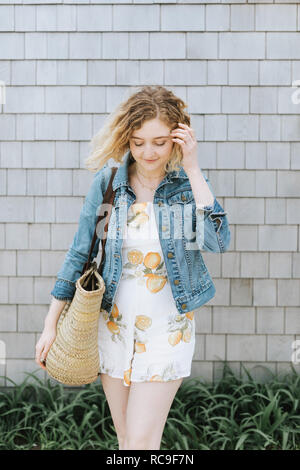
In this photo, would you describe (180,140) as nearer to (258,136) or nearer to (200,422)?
(258,136)

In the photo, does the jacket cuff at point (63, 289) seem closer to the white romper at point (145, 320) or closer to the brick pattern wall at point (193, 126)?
the white romper at point (145, 320)

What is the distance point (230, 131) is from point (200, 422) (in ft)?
6.26

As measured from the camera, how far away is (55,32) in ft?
9.81

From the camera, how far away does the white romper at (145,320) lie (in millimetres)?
1740

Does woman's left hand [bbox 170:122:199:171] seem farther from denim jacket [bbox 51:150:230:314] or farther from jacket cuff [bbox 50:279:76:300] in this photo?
jacket cuff [bbox 50:279:76:300]

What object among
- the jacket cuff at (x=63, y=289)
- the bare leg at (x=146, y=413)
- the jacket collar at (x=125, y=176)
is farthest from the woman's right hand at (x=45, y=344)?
the jacket collar at (x=125, y=176)

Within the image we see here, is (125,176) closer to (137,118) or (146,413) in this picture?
(137,118)

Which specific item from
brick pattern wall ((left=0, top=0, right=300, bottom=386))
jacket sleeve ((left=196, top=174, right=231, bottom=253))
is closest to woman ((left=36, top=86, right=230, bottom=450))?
jacket sleeve ((left=196, top=174, right=231, bottom=253))

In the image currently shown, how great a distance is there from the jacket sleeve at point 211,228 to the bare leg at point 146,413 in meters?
0.54

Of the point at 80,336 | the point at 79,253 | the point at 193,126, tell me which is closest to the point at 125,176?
the point at 79,253

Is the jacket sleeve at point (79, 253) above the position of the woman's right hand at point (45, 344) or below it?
above

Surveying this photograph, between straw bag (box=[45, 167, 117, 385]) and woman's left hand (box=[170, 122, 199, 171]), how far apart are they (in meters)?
0.41
